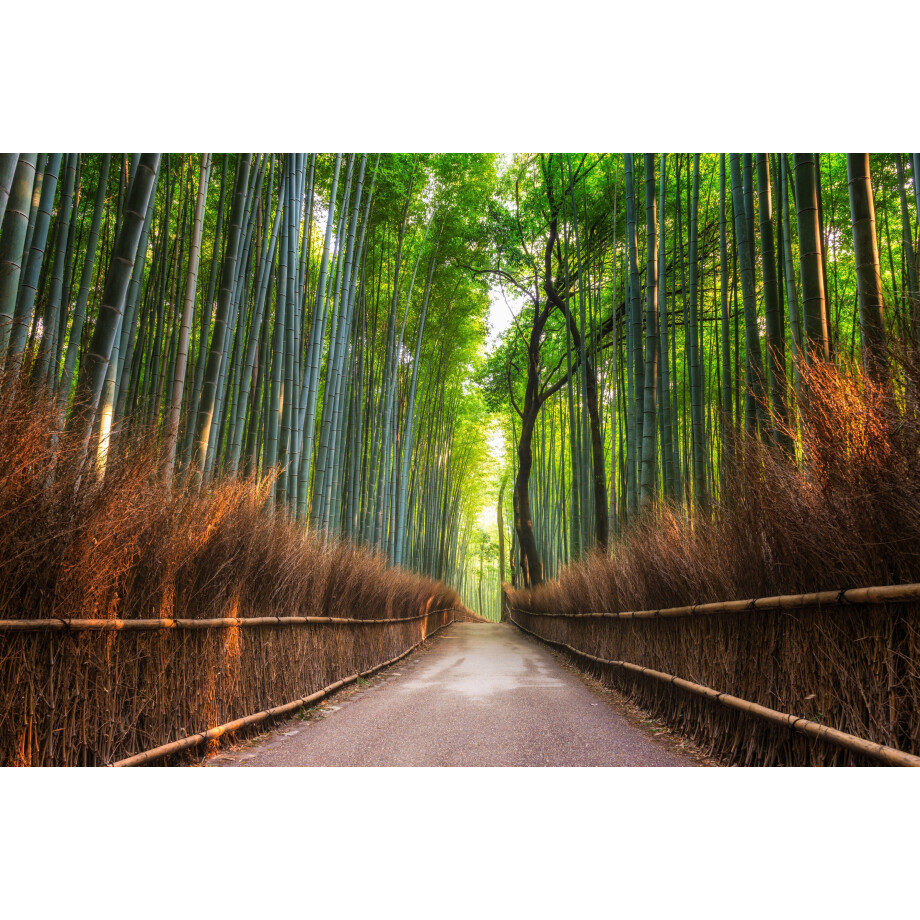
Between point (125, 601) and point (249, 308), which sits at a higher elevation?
point (249, 308)

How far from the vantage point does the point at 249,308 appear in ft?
21.2

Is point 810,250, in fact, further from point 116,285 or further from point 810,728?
point 116,285

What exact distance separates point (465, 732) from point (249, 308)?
195 inches

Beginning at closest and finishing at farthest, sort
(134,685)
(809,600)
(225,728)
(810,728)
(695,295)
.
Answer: (810,728)
(809,600)
(134,685)
(225,728)
(695,295)

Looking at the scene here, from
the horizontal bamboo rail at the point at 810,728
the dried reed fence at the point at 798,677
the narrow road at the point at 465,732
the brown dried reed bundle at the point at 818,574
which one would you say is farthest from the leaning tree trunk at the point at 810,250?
the narrow road at the point at 465,732

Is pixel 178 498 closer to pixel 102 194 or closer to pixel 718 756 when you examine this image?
pixel 718 756

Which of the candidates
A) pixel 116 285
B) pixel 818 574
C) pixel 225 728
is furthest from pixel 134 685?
pixel 818 574

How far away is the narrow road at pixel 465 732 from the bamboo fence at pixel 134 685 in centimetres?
23

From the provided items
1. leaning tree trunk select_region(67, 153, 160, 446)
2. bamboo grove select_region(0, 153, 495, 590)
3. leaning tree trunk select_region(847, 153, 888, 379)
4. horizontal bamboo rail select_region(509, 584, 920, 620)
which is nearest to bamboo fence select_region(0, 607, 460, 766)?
bamboo grove select_region(0, 153, 495, 590)

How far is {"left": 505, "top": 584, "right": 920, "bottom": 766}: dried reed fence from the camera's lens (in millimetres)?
1636

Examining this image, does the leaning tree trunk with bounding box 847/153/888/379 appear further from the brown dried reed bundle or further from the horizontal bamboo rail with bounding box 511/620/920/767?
the horizontal bamboo rail with bounding box 511/620/920/767

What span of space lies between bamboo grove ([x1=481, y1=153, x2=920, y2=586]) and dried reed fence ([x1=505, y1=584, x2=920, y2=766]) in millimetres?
627

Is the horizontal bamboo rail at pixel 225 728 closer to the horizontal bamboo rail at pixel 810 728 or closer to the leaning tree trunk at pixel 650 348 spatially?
the horizontal bamboo rail at pixel 810 728

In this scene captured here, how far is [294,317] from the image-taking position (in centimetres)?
561
